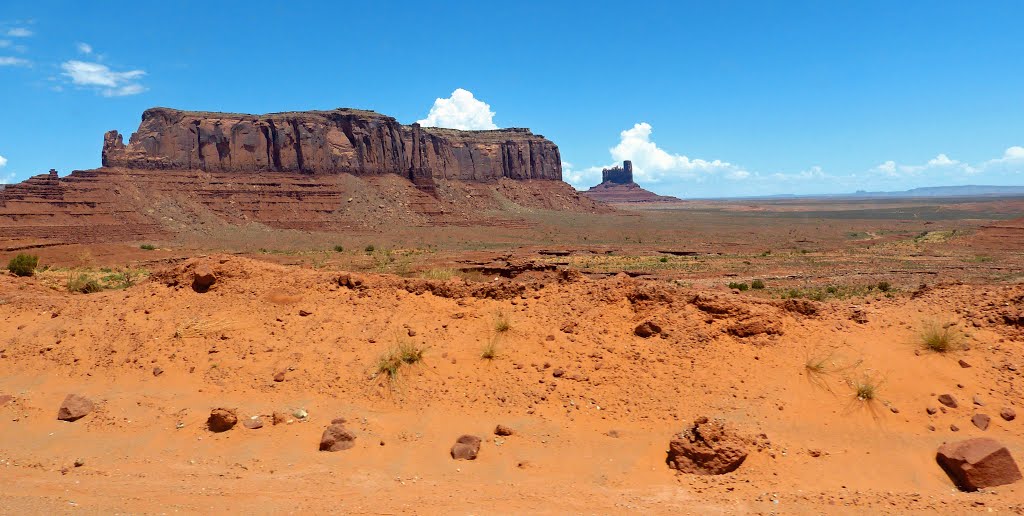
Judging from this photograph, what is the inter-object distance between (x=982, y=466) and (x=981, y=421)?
137cm

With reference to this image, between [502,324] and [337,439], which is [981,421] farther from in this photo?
[337,439]

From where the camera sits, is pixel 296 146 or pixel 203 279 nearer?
pixel 203 279

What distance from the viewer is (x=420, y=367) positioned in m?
9.05

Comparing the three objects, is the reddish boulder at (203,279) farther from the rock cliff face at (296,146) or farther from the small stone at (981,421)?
the rock cliff face at (296,146)

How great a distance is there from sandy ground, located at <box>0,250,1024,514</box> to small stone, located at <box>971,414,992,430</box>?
0.32ft

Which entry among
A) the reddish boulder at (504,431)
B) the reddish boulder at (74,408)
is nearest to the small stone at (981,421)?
the reddish boulder at (504,431)

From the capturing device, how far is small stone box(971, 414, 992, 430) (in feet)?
24.2

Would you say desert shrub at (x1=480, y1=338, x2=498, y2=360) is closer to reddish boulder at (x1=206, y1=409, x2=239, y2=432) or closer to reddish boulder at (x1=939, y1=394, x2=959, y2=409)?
reddish boulder at (x1=206, y1=409, x2=239, y2=432)

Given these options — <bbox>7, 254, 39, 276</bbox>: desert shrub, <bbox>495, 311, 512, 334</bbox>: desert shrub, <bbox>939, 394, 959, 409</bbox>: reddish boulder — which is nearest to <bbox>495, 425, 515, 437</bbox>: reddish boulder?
<bbox>495, 311, 512, 334</bbox>: desert shrub

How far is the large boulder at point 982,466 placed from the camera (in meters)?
6.27

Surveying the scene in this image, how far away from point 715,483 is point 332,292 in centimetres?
739

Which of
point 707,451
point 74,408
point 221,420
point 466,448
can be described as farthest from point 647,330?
point 74,408

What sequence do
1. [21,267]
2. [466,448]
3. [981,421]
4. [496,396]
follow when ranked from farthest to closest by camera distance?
[21,267] < [496,396] < [981,421] < [466,448]

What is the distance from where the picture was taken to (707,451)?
6.74 meters
